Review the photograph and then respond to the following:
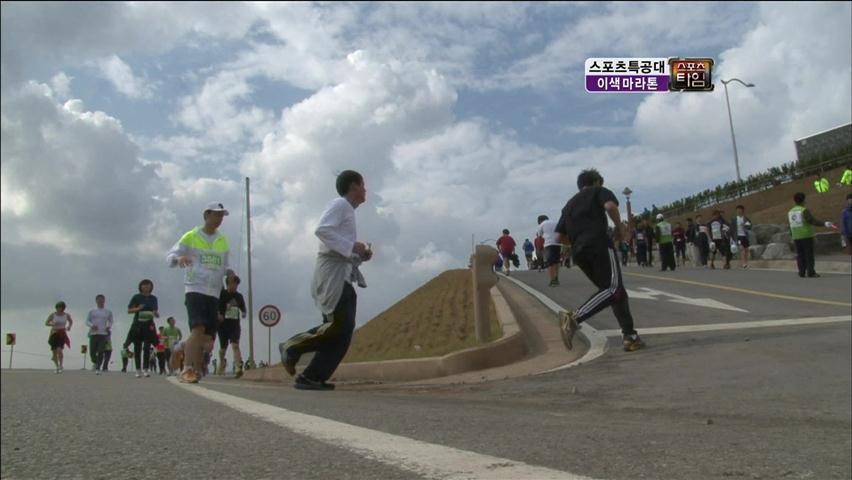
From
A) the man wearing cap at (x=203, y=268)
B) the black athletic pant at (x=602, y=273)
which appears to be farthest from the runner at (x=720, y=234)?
the man wearing cap at (x=203, y=268)

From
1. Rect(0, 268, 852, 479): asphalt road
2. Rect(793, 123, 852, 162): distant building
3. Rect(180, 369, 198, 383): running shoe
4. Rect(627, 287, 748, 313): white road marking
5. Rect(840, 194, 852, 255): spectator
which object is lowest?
Rect(0, 268, 852, 479): asphalt road

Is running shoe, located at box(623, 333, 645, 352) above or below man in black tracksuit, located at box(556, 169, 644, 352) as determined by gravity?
below

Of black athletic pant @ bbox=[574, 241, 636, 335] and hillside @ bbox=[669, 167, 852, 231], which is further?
hillside @ bbox=[669, 167, 852, 231]

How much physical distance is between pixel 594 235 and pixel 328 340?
251cm

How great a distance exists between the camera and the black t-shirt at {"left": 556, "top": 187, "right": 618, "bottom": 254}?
6828mm

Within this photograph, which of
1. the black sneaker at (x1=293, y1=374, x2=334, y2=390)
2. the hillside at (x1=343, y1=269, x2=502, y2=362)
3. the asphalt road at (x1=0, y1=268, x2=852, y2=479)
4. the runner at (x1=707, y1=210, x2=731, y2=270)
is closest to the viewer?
the asphalt road at (x1=0, y1=268, x2=852, y2=479)

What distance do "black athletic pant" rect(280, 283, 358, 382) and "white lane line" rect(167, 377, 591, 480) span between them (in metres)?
2.29

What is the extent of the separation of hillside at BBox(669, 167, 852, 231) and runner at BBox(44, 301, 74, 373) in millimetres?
21410

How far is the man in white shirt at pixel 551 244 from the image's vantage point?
7498 mm

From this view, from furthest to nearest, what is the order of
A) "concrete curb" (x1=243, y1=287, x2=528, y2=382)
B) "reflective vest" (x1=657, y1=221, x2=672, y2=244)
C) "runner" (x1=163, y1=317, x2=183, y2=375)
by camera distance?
"reflective vest" (x1=657, y1=221, x2=672, y2=244) < "runner" (x1=163, y1=317, x2=183, y2=375) < "concrete curb" (x1=243, y1=287, x2=528, y2=382)

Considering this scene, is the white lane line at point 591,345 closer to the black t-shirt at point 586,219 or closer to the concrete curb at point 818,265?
the black t-shirt at point 586,219

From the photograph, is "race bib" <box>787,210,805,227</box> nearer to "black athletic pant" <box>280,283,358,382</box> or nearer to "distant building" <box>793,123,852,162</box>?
"black athletic pant" <box>280,283,358,382</box>

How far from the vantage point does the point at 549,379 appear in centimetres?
714

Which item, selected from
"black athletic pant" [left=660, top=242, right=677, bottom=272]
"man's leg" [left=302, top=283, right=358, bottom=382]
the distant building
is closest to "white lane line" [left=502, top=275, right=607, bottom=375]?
"man's leg" [left=302, top=283, right=358, bottom=382]
